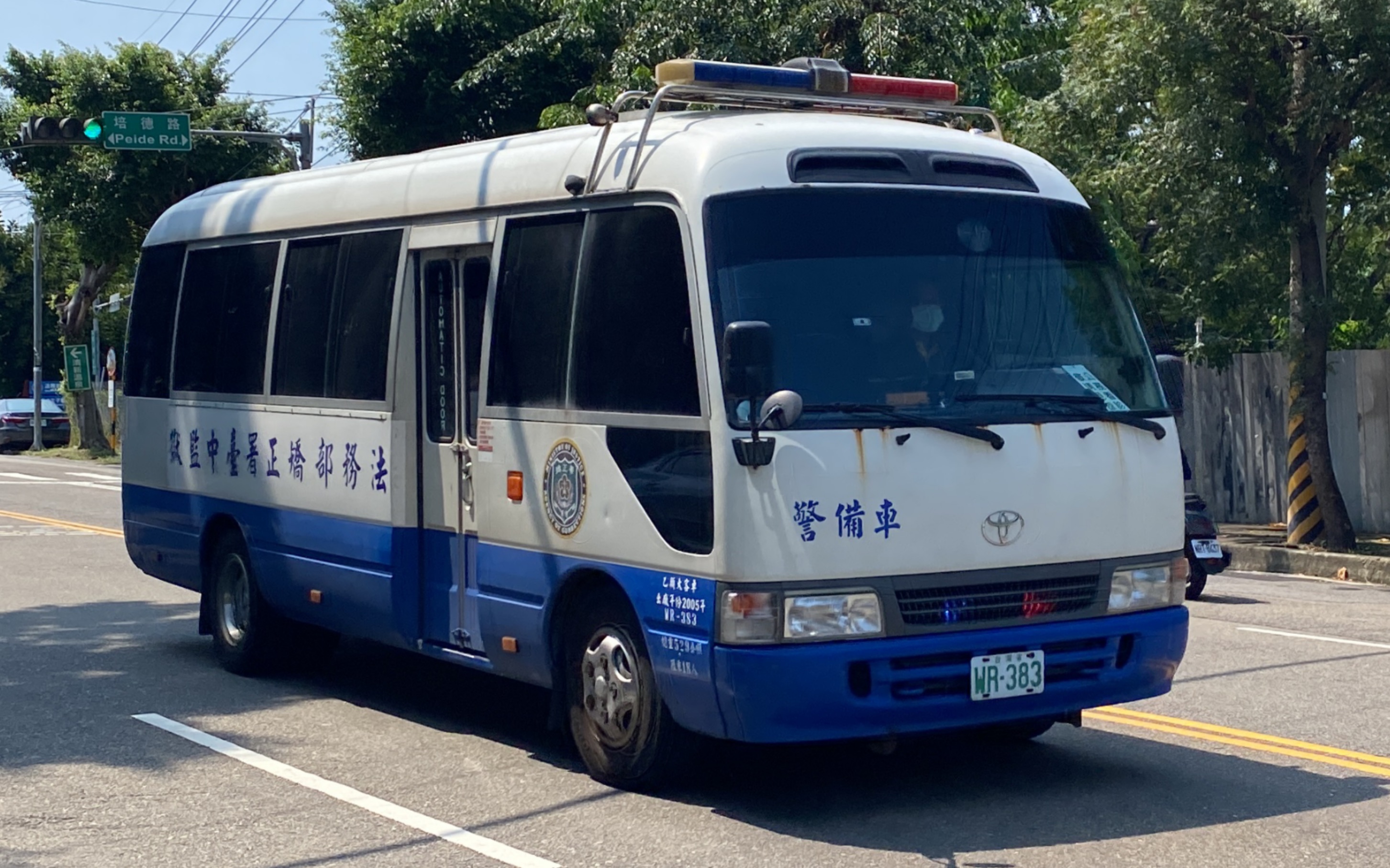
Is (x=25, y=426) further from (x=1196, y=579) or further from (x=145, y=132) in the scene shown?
(x=1196, y=579)

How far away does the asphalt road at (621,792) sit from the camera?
6227 mm

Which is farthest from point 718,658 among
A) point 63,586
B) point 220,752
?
point 63,586

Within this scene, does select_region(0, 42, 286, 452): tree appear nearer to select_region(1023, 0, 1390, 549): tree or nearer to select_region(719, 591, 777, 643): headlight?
select_region(1023, 0, 1390, 549): tree

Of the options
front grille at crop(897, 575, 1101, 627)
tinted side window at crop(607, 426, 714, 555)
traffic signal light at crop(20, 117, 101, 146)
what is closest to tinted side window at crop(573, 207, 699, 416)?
tinted side window at crop(607, 426, 714, 555)

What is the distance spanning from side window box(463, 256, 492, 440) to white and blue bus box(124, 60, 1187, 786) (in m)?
0.02

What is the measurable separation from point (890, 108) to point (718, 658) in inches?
124

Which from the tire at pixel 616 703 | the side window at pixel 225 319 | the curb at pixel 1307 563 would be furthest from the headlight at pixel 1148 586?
the curb at pixel 1307 563

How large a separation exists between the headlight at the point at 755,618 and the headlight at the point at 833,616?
5cm

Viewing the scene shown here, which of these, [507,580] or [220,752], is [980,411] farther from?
[220,752]

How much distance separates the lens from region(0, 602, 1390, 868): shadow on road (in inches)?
257

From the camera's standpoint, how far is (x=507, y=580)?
25.5ft

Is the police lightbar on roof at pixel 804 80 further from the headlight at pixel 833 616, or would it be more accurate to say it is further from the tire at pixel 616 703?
the headlight at pixel 833 616

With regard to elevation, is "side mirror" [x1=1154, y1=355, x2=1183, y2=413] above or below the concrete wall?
above

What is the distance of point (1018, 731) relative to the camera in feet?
25.7
